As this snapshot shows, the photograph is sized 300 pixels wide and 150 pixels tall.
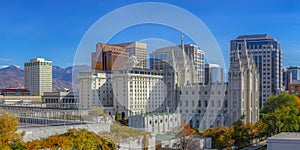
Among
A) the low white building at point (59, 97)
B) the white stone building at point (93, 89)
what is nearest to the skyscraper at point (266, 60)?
the white stone building at point (93, 89)

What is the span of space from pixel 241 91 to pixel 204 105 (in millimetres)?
6672

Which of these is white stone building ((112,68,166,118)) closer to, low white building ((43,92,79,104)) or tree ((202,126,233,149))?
low white building ((43,92,79,104))

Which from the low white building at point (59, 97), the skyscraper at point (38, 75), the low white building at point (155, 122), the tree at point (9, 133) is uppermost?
the skyscraper at point (38, 75)

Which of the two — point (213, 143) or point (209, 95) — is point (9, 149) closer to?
point (213, 143)

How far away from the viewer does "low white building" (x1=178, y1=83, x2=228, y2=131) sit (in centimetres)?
4706

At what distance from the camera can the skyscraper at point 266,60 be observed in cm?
6825

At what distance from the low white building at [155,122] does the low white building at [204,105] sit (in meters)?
6.01

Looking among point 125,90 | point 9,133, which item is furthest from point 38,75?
point 9,133

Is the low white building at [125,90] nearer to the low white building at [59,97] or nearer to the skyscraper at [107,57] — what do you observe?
the skyscraper at [107,57]

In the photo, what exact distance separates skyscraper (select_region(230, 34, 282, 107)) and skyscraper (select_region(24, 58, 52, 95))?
6982 cm

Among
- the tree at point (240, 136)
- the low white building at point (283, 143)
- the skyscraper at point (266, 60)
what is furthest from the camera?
the skyscraper at point (266, 60)

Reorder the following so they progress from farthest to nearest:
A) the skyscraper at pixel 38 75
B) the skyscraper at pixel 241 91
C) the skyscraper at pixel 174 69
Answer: the skyscraper at pixel 38 75
the skyscraper at pixel 174 69
the skyscraper at pixel 241 91

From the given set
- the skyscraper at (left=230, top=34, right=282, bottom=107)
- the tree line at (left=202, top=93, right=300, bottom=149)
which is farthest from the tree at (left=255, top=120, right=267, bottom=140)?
the skyscraper at (left=230, top=34, right=282, bottom=107)

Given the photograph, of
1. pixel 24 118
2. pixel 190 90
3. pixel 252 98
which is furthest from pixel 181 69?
pixel 24 118
